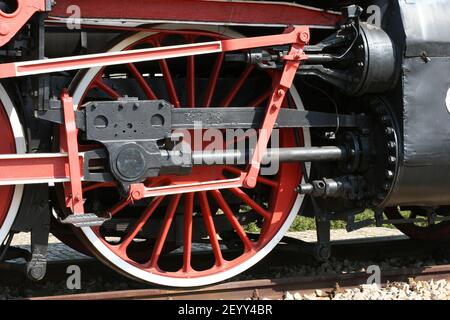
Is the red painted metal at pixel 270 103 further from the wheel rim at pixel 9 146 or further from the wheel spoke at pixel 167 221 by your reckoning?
the wheel rim at pixel 9 146

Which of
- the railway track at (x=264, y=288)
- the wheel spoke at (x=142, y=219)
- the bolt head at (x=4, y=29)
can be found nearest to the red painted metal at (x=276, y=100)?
the wheel spoke at (x=142, y=219)

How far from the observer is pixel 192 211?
4.29 m

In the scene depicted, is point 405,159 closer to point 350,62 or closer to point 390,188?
point 390,188

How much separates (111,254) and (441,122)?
1978 mm

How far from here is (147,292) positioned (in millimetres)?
4016

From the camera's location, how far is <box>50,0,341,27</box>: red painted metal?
347 centimetres

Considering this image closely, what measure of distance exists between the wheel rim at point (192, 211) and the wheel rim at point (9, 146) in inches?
13.3

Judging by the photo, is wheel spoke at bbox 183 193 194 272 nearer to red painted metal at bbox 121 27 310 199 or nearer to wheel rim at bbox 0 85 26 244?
red painted metal at bbox 121 27 310 199

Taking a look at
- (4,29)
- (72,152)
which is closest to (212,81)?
(72,152)

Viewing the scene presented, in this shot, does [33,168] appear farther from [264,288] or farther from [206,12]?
[264,288]

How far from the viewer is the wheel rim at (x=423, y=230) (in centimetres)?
523

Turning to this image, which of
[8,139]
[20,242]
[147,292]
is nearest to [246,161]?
[147,292]

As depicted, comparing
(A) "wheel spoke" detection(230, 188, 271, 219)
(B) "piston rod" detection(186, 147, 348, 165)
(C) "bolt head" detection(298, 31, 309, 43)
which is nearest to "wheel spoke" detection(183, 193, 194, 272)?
(A) "wheel spoke" detection(230, 188, 271, 219)

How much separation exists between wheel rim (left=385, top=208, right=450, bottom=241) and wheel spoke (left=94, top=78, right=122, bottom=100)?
2549 millimetres
